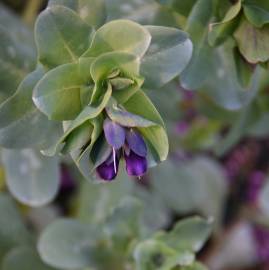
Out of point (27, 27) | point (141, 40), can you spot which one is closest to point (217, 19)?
point (141, 40)

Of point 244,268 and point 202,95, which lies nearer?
point 202,95

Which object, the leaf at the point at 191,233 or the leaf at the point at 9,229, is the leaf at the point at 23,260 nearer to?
the leaf at the point at 9,229

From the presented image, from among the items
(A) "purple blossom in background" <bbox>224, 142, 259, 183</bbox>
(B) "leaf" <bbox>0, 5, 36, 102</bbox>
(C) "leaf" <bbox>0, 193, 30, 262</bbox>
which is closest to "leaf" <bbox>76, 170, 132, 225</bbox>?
(C) "leaf" <bbox>0, 193, 30, 262</bbox>

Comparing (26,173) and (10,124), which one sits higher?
(10,124)

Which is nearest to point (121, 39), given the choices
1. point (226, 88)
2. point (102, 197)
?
point (226, 88)

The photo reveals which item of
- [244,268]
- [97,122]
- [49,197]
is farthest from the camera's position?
[244,268]

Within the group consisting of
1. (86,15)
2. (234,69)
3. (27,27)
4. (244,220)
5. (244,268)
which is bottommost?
(244,268)

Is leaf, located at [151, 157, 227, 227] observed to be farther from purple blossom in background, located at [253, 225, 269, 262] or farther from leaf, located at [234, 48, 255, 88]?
leaf, located at [234, 48, 255, 88]

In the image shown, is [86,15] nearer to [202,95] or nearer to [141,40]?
[141,40]

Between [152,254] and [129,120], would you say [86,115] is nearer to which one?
[129,120]
